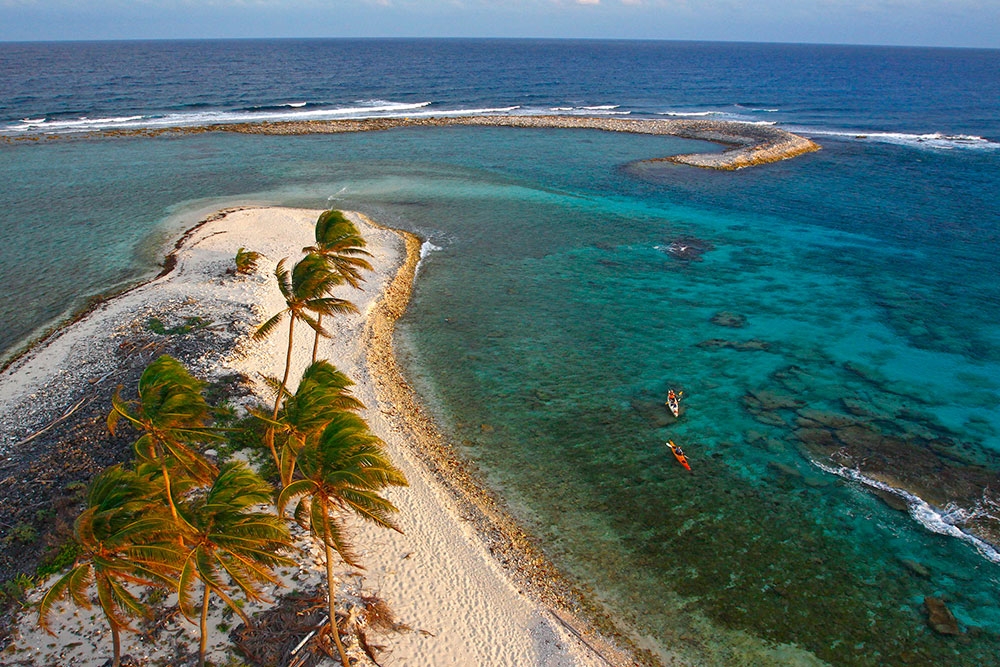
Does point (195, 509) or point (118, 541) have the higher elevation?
point (118, 541)

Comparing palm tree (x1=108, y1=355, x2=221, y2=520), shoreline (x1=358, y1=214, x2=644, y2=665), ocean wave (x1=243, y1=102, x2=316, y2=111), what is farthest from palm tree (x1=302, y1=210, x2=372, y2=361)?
ocean wave (x1=243, y1=102, x2=316, y2=111)

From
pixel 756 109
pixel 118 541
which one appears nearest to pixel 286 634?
pixel 118 541

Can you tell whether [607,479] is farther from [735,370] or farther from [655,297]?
[655,297]

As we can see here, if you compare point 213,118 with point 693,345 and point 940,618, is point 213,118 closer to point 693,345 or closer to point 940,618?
point 693,345

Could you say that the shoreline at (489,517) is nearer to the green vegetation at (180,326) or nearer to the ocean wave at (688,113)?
the green vegetation at (180,326)

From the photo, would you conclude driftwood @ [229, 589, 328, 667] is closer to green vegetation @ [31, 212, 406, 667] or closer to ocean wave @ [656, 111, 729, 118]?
green vegetation @ [31, 212, 406, 667]

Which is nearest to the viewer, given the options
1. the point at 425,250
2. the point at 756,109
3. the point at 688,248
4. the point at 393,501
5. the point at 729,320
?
the point at 393,501
